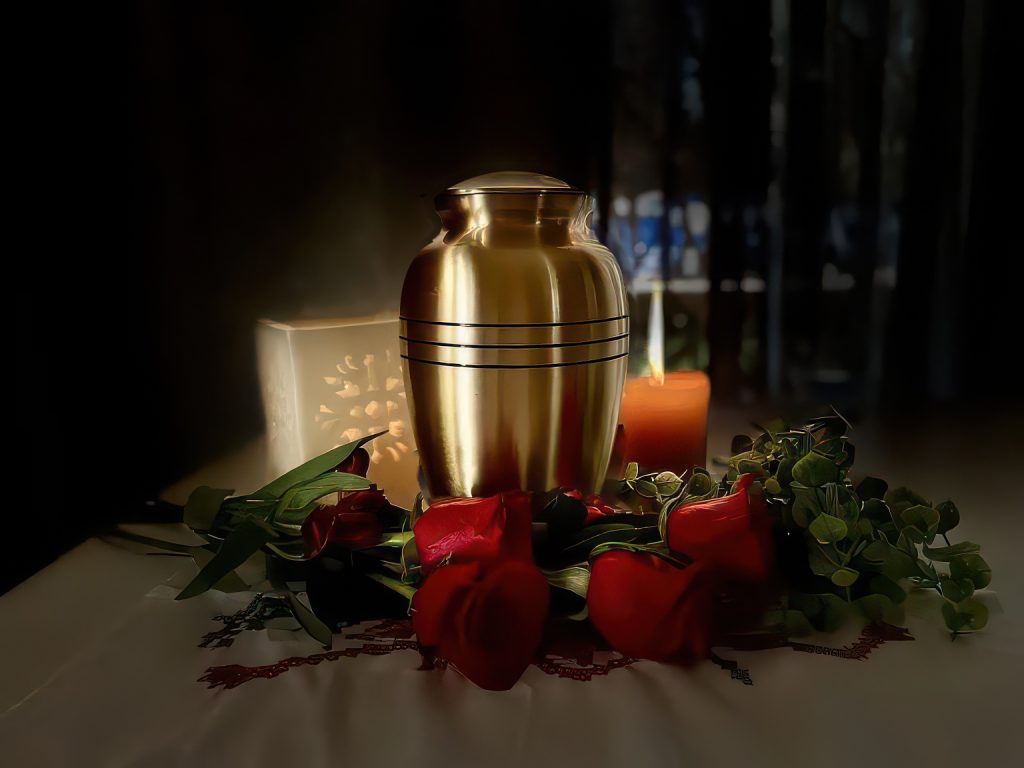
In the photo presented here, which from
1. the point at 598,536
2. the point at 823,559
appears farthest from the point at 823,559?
the point at 598,536

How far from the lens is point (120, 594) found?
46cm

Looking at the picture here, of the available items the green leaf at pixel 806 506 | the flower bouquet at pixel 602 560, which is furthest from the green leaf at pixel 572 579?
the green leaf at pixel 806 506


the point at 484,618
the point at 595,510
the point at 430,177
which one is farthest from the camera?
the point at 430,177

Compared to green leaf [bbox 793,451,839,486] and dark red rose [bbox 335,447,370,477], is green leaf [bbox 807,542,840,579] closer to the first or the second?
green leaf [bbox 793,451,839,486]

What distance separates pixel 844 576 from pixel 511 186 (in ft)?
0.86

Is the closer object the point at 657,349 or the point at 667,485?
the point at 667,485

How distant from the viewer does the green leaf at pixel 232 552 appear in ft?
1.21

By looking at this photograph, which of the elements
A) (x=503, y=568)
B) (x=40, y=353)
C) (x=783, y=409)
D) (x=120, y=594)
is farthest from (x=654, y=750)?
(x=783, y=409)

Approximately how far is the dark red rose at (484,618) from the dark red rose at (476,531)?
1 centimetres

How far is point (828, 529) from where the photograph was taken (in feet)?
1.19

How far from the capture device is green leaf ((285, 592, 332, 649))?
364 mm

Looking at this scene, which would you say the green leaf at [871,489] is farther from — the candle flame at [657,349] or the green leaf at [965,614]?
the candle flame at [657,349]

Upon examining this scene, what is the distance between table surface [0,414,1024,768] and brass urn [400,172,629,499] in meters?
0.13

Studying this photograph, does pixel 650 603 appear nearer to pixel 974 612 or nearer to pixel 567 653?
pixel 567 653
